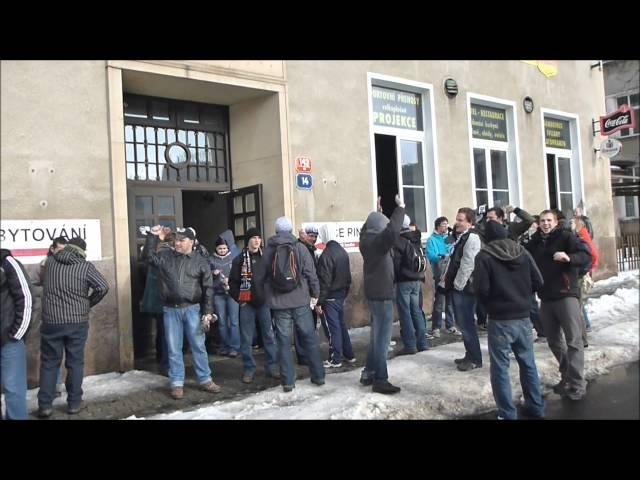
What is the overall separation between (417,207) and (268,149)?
358 cm

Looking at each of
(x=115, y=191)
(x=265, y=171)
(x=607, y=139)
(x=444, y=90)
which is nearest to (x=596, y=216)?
(x=607, y=139)

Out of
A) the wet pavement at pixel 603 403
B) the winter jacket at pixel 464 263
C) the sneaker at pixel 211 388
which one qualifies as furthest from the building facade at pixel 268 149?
the wet pavement at pixel 603 403

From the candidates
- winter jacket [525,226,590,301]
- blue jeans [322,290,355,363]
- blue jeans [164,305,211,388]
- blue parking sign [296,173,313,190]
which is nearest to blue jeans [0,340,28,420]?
blue jeans [164,305,211,388]

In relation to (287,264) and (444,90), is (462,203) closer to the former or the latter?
(444,90)

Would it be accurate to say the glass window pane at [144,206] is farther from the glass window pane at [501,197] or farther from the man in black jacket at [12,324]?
the glass window pane at [501,197]

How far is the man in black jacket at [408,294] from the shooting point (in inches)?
298

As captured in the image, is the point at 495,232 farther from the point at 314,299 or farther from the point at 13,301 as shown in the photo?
the point at 13,301

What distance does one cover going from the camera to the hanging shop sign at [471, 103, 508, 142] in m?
12.0

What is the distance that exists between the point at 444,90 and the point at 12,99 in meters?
7.74

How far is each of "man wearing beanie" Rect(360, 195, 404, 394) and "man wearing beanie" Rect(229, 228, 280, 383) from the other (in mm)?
1407

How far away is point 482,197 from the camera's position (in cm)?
1215

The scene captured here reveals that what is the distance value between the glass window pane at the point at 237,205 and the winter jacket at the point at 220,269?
1.65 m

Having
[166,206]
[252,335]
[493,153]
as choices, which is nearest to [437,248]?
[252,335]

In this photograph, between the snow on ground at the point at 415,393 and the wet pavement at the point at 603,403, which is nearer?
the wet pavement at the point at 603,403
